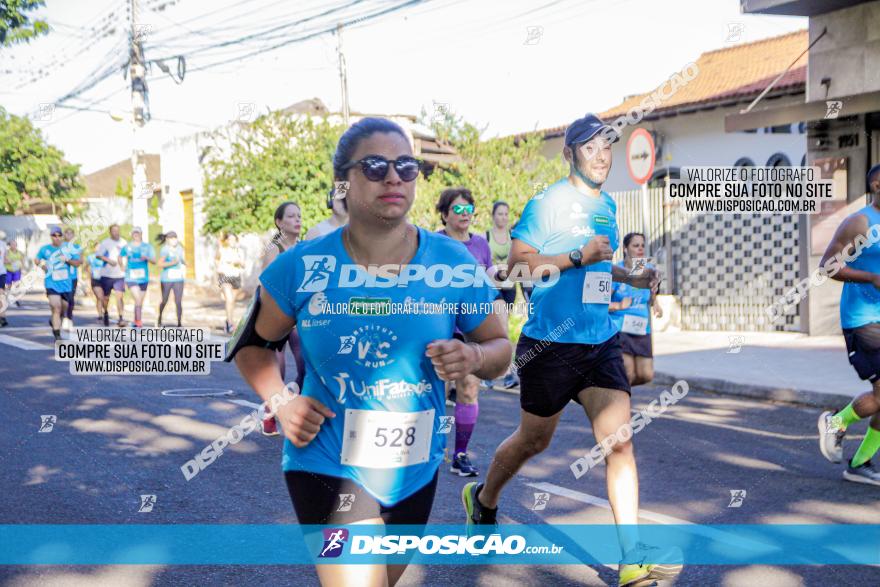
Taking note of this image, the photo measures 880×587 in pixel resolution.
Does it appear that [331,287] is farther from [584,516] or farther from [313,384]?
[584,516]

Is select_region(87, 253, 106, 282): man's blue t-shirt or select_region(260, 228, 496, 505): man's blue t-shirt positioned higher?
select_region(87, 253, 106, 282): man's blue t-shirt

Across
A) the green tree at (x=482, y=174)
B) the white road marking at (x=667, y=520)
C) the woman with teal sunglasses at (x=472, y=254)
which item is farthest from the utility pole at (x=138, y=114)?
the white road marking at (x=667, y=520)

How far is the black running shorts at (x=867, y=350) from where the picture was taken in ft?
Answer: 20.1

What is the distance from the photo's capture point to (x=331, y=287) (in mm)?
2838

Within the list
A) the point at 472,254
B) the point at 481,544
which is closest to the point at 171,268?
the point at 472,254

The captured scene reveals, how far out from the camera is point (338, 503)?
278 cm

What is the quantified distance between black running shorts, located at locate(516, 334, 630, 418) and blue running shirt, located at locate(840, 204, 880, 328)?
238cm

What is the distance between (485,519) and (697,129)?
59.8ft

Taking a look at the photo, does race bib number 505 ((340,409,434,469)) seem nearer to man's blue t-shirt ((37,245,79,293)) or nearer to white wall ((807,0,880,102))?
white wall ((807,0,880,102))

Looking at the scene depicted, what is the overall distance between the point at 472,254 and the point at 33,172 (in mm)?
40525

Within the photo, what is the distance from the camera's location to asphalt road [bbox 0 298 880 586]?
15.1ft

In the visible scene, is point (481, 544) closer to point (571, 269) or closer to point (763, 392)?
point (571, 269)

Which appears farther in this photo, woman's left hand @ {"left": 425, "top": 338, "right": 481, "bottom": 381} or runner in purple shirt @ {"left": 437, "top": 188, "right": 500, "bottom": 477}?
runner in purple shirt @ {"left": 437, "top": 188, "right": 500, "bottom": 477}

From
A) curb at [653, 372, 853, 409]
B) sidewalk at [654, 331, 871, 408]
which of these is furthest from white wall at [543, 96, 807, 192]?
curb at [653, 372, 853, 409]
